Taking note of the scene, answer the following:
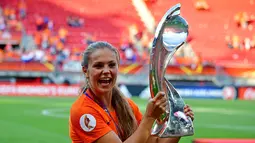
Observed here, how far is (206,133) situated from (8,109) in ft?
22.9

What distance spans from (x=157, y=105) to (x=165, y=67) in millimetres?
183

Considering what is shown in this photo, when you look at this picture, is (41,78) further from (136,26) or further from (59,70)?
(136,26)

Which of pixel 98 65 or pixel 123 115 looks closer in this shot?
pixel 98 65

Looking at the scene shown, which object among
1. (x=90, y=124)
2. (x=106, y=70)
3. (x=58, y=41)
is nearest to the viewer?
(x=106, y=70)

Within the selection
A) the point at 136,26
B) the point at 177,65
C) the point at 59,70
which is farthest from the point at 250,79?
the point at 59,70

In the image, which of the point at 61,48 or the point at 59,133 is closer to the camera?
the point at 59,133

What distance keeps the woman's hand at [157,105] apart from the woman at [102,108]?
27cm

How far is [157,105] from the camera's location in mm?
2814

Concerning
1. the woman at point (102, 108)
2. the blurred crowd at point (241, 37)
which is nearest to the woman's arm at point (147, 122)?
the woman at point (102, 108)

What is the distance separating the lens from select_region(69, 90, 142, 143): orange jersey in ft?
11.1

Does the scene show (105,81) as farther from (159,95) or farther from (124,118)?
(159,95)

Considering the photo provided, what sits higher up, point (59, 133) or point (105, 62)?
point (105, 62)

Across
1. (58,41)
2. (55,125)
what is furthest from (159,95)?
(58,41)

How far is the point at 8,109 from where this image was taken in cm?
1608
